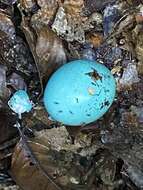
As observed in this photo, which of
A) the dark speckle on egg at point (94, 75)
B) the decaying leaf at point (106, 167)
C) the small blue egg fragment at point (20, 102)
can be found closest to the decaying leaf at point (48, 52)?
the small blue egg fragment at point (20, 102)

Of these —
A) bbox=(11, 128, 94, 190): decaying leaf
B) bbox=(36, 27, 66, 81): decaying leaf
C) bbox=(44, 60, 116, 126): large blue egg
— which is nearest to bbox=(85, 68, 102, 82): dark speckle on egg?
bbox=(44, 60, 116, 126): large blue egg

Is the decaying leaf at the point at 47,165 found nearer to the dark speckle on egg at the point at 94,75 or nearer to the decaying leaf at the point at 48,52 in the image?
the decaying leaf at the point at 48,52

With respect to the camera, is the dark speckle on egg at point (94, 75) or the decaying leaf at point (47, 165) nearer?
the dark speckle on egg at point (94, 75)

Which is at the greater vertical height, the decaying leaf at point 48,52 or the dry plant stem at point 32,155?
the decaying leaf at point 48,52

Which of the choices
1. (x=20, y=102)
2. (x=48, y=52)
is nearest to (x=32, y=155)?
(x=20, y=102)

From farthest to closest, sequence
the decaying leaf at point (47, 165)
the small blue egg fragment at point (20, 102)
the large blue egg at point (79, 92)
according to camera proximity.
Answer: the decaying leaf at point (47, 165)
the small blue egg fragment at point (20, 102)
the large blue egg at point (79, 92)

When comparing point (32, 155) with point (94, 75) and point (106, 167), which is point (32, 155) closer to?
point (106, 167)

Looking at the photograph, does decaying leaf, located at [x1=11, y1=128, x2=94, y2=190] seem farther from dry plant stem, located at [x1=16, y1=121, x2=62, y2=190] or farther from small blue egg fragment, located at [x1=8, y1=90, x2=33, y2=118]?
small blue egg fragment, located at [x1=8, y1=90, x2=33, y2=118]
